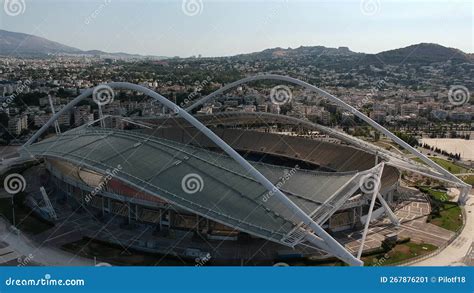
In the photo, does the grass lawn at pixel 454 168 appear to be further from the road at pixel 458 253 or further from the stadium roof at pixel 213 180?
the stadium roof at pixel 213 180

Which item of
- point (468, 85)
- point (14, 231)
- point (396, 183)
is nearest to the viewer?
point (14, 231)

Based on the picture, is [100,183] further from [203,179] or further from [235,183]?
[235,183]

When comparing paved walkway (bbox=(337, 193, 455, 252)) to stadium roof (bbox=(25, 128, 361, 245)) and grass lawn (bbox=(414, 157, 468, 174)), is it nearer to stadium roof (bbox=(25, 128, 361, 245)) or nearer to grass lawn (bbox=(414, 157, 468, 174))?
stadium roof (bbox=(25, 128, 361, 245))

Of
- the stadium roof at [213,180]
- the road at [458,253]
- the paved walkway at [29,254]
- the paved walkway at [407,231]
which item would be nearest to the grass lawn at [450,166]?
the paved walkway at [407,231]

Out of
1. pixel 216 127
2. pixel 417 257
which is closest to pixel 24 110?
pixel 216 127

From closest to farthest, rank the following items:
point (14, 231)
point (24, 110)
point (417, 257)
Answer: point (417, 257), point (14, 231), point (24, 110)

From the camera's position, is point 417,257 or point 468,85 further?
point 468,85

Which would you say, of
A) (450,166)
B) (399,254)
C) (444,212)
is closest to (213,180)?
(399,254)
